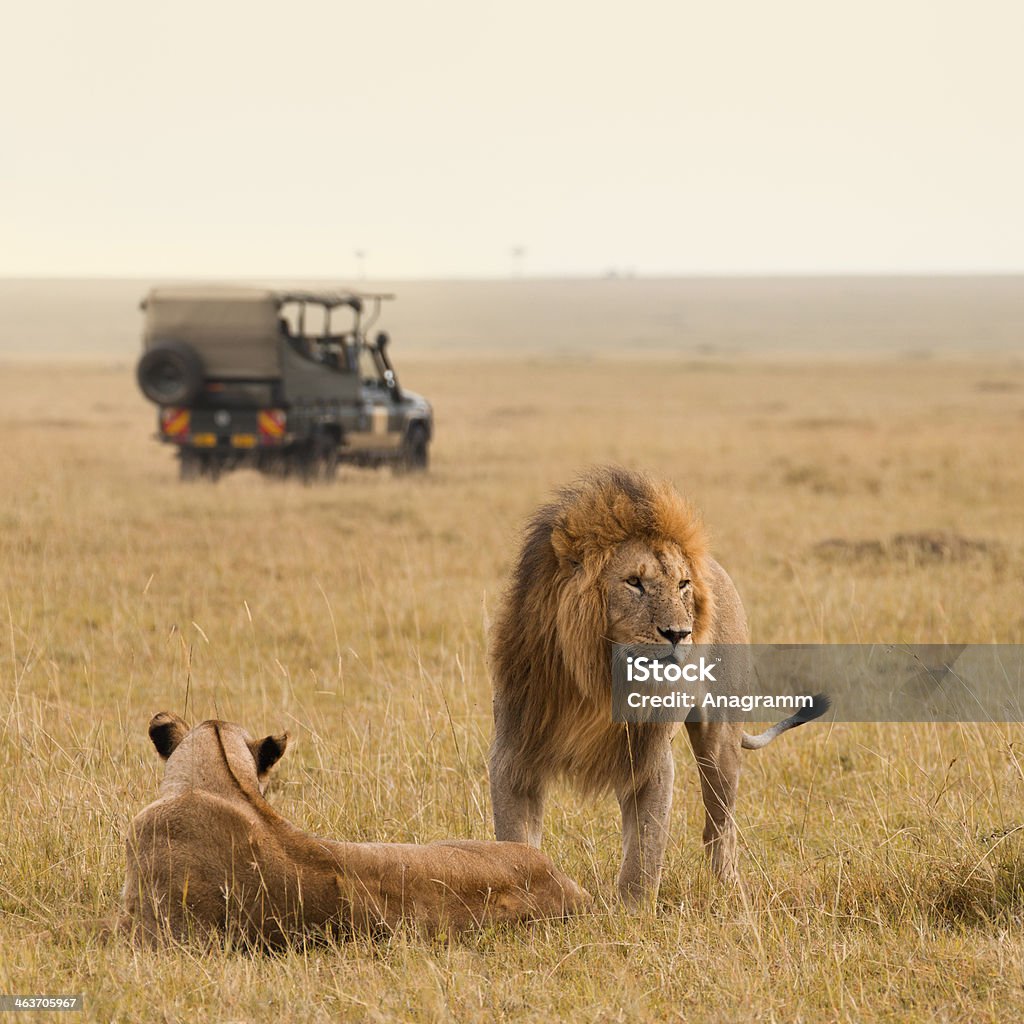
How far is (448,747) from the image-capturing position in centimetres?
621

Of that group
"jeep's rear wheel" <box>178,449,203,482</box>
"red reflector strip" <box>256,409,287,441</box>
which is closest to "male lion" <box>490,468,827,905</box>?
"red reflector strip" <box>256,409,287,441</box>

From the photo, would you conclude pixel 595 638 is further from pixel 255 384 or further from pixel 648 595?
pixel 255 384

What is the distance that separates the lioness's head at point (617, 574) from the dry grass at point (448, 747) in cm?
78

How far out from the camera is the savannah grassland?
11.6 ft

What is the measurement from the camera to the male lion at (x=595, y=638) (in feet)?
13.5

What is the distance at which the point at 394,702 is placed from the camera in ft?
24.1

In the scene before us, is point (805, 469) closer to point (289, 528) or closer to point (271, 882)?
point (289, 528)

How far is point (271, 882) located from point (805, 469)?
17.6 metres

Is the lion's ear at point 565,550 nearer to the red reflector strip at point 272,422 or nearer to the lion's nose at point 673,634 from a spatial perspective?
the lion's nose at point 673,634

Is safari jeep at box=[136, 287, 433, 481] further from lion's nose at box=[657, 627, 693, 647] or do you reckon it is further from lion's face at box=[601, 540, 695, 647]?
lion's nose at box=[657, 627, 693, 647]

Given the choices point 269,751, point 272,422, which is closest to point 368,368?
point 272,422

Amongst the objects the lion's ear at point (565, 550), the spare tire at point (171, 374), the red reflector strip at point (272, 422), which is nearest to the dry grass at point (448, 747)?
the red reflector strip at point (272, 422)

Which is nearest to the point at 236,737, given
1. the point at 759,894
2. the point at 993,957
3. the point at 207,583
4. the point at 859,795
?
the point at 759,894

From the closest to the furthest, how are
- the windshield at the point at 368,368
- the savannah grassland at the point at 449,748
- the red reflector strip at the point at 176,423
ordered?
the savannah grassland at the point at 449,748
the red reflector strip at the point at 176,423
the windshield at the point at 368,368
